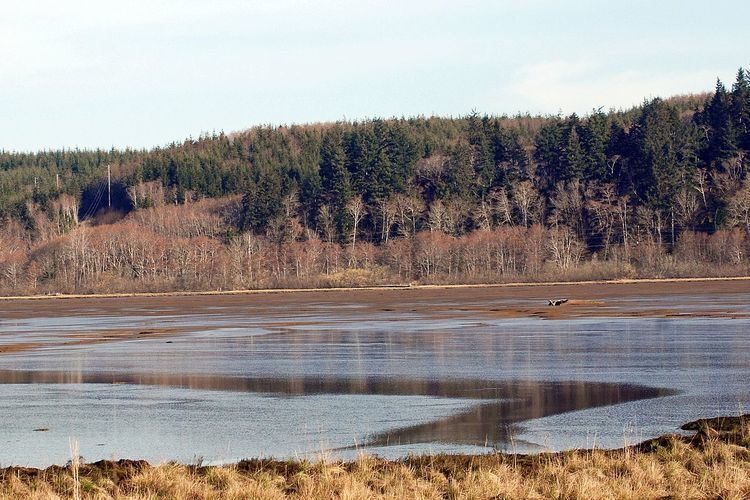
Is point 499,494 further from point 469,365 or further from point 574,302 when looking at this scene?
point 574,302

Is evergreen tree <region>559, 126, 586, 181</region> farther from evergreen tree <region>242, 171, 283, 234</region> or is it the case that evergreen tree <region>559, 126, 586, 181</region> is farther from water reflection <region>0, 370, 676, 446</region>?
water reflection <region>0, 370, 676, 446</region>

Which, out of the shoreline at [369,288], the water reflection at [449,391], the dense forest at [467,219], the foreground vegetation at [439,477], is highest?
the dense forest at [467,219]

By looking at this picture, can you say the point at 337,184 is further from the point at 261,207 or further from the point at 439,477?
the point at 439,477

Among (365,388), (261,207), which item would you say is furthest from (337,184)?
(365,388)

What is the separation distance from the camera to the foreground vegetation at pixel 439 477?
44.0ft

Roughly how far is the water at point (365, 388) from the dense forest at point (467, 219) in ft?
275

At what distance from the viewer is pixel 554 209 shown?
148250 millimetres

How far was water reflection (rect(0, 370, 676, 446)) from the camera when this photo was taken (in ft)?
63.9

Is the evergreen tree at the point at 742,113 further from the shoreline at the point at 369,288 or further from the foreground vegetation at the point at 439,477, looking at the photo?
the foreground vegetation at the point at 439,477

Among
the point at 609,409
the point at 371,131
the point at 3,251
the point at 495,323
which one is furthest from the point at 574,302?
the point at 3,251

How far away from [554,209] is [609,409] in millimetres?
128333

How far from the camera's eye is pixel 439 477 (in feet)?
47.4

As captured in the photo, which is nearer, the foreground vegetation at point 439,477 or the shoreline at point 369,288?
the foreground vegetation at point 439,477

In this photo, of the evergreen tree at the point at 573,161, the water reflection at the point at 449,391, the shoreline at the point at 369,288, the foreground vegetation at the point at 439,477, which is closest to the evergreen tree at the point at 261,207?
the shoreline at the point at 369,288
